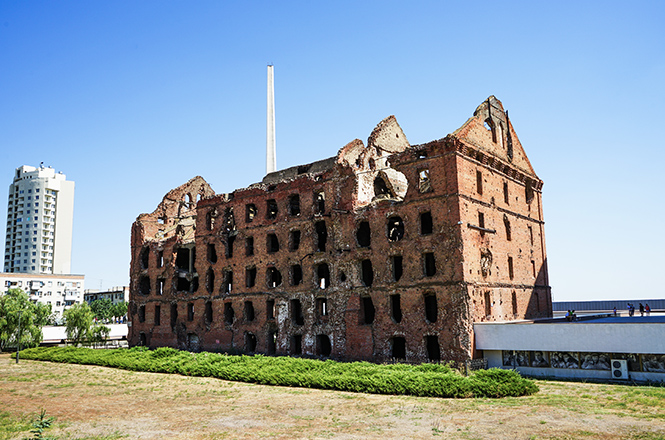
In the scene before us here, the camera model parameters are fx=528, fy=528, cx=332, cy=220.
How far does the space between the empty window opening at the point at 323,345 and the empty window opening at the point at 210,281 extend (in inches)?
401

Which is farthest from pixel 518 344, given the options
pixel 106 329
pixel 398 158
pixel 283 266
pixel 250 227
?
pixel 106 329

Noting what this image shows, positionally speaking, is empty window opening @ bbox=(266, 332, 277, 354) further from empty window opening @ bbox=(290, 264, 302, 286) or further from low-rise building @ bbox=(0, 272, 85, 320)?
low-rise building @ bbox=(0, 272, 85, 320)

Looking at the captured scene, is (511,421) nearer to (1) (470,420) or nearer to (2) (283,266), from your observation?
(1) (470,420)

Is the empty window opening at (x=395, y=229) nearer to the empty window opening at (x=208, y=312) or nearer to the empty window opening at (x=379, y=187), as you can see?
the empty window opening at (x=379, y=187)

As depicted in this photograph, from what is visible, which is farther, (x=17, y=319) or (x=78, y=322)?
(x=78, y=322)

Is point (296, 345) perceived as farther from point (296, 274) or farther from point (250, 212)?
point (250, 212)

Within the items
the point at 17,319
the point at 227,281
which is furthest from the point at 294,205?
the point at 17,319

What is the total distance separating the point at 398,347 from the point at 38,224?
91163 mm

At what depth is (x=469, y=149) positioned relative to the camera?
28.1m

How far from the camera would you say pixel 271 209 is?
1486 inches

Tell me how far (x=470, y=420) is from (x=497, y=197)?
56.3 ft

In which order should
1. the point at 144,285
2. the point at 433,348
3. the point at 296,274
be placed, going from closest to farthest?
the point at 433,348 → the point at 296,274 → the point at 144,285

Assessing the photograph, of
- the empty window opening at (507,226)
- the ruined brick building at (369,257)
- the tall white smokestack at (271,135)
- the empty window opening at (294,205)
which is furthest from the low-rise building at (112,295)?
the empty window opening at (507,226)

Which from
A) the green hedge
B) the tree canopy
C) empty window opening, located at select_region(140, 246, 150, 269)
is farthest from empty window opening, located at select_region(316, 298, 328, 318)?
the tree canopy
